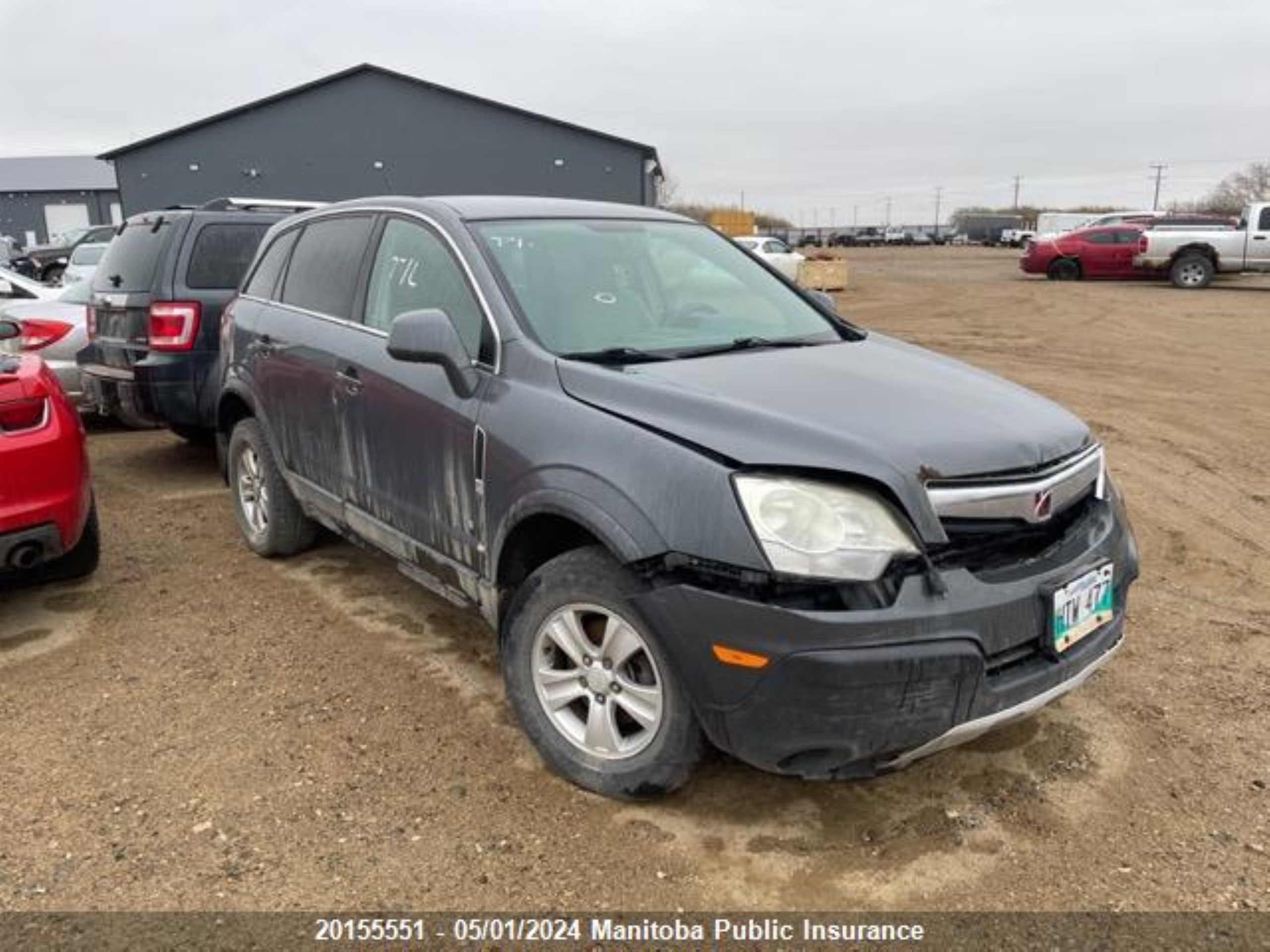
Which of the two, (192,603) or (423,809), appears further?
(192,603)

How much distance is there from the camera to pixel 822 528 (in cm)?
235

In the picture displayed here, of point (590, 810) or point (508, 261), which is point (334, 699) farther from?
point (508, 261)

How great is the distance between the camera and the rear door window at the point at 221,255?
616 centimetres

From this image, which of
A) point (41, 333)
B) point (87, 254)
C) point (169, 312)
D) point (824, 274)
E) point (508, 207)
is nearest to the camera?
point (508, 207)

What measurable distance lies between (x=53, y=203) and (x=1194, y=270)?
57759mm

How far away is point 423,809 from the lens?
2859 mm

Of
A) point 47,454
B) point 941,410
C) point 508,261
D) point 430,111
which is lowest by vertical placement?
point 47,454

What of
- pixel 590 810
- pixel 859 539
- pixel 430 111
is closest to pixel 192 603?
pixel 590 810

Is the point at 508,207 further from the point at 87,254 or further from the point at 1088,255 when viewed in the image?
the point at 1088,255

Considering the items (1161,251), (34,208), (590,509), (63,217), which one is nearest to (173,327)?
(590,509)

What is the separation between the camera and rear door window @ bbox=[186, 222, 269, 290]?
616cm

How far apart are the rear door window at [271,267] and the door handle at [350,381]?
3.72 feet

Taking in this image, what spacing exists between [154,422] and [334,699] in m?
3.43

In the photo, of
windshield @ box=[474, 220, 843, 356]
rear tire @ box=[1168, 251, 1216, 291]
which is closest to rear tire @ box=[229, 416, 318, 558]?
windshield @ box=[474, 220, 843, 356]
